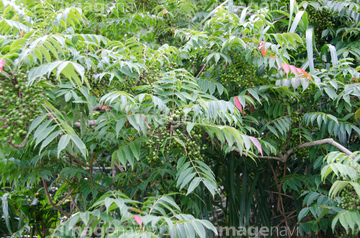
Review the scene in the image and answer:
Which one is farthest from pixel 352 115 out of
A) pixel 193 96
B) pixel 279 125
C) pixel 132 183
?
pixel 132 183

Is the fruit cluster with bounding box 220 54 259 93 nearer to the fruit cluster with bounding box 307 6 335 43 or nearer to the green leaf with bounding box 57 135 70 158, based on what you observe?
the fruit cluster with bounding box 307 6 335 43

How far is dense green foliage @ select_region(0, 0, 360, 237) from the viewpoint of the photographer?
1.47m

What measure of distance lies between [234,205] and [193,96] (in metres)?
1.16

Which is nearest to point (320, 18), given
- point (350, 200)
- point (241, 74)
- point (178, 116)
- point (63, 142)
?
point (241, 74)

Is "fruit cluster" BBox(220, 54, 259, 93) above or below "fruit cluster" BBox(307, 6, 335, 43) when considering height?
below

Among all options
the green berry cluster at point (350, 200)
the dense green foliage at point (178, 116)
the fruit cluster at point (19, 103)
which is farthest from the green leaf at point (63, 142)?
the green berry cluster at point (350, 200)

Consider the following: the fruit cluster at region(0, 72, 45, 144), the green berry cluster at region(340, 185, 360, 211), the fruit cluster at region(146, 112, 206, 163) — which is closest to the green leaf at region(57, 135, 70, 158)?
the fruit cluster at region(0, 72, 45, 144)

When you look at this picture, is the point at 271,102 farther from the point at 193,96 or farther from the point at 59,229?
the point at 59,229

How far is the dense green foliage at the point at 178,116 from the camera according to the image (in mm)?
1471

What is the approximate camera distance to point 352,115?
7.33 ft

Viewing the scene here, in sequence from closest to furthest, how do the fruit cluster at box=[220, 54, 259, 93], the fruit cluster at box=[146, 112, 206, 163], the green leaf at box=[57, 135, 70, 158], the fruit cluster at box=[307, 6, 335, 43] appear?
the green leaf at box=[57, 135, 70, 158], the fruit cluster at box=[146, 112, 206, 163], the fruit cluster at box=[220, 54, 259, 93], the fruit cluster at box=[307, 6, 335, 43]

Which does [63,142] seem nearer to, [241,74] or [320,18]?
[241,74]

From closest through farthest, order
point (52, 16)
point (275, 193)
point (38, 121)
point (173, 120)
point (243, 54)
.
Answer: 1. point (38, 121)
2. point (173, 120)
3. point (52, 16)
4. point (243, 54)
5. point (275, 193)

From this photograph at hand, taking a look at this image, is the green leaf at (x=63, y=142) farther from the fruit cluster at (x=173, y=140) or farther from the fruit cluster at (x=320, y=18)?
the fruit cluster at (x=320, y=18)
